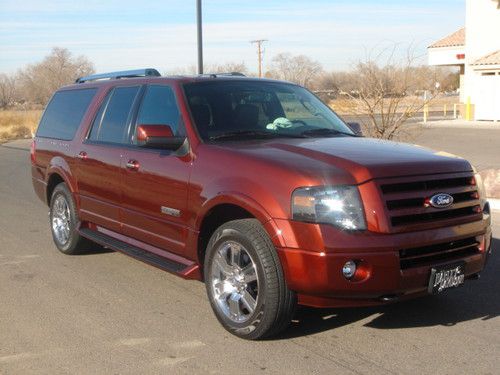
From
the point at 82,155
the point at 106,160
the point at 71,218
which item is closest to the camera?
the point at 106,160

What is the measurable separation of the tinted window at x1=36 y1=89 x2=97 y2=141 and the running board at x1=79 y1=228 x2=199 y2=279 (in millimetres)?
1206

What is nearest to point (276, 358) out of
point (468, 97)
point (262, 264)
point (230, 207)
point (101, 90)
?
point (262, 264)

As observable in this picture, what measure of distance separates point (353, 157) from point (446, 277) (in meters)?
1.01

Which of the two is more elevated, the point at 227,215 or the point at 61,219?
the point at 227,215

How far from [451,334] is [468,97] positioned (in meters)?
32.9

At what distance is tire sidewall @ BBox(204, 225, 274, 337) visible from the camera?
4.31m

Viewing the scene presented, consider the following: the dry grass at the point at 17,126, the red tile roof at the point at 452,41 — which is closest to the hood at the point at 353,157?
the dry grass at the point at 17,126

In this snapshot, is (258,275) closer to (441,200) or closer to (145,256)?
(441,200)

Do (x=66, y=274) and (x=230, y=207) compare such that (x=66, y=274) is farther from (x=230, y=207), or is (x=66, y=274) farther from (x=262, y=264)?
(x=262, y=264)

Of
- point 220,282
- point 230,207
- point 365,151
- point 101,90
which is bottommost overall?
point 220,282

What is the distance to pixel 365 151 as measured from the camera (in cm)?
467

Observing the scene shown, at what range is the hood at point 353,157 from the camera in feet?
13.8

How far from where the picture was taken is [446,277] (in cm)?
432

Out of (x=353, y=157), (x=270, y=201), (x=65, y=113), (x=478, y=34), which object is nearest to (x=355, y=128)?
(x=353, y=157)
